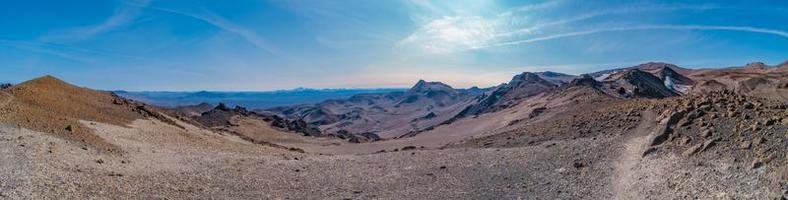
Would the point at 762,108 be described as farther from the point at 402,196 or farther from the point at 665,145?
the point at 402,196

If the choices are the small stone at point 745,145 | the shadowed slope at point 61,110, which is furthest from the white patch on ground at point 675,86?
the shadowed slope at point 61,110

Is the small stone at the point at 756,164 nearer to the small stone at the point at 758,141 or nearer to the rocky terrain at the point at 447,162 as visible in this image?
the rocky terrain at the point at 447,162

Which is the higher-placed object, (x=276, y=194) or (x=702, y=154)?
(x=702, y=154)

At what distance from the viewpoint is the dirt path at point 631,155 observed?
59.5ft

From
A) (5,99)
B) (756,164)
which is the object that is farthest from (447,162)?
(5,99)

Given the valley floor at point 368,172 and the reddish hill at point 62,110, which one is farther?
the reddish hill at point 62,110

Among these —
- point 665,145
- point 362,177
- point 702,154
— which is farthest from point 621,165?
point 362,177

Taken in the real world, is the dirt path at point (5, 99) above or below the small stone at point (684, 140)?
above

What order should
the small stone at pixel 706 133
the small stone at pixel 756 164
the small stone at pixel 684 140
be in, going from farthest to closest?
the small stone at pixel 684 140 → the small stone at pixel 706 133 → the small stone at pixel 756 164

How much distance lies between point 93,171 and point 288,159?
34.1 ft

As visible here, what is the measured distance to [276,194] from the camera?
65.6ft

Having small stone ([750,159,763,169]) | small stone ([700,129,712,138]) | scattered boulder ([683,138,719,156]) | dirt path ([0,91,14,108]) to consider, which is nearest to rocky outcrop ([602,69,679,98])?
small stone ([700,129,712,138])

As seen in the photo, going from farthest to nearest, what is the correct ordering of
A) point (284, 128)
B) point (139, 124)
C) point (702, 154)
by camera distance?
point (284, 128), point (139, 124), point (702, 154)

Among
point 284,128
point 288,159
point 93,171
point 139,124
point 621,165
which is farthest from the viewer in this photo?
point 284,128
